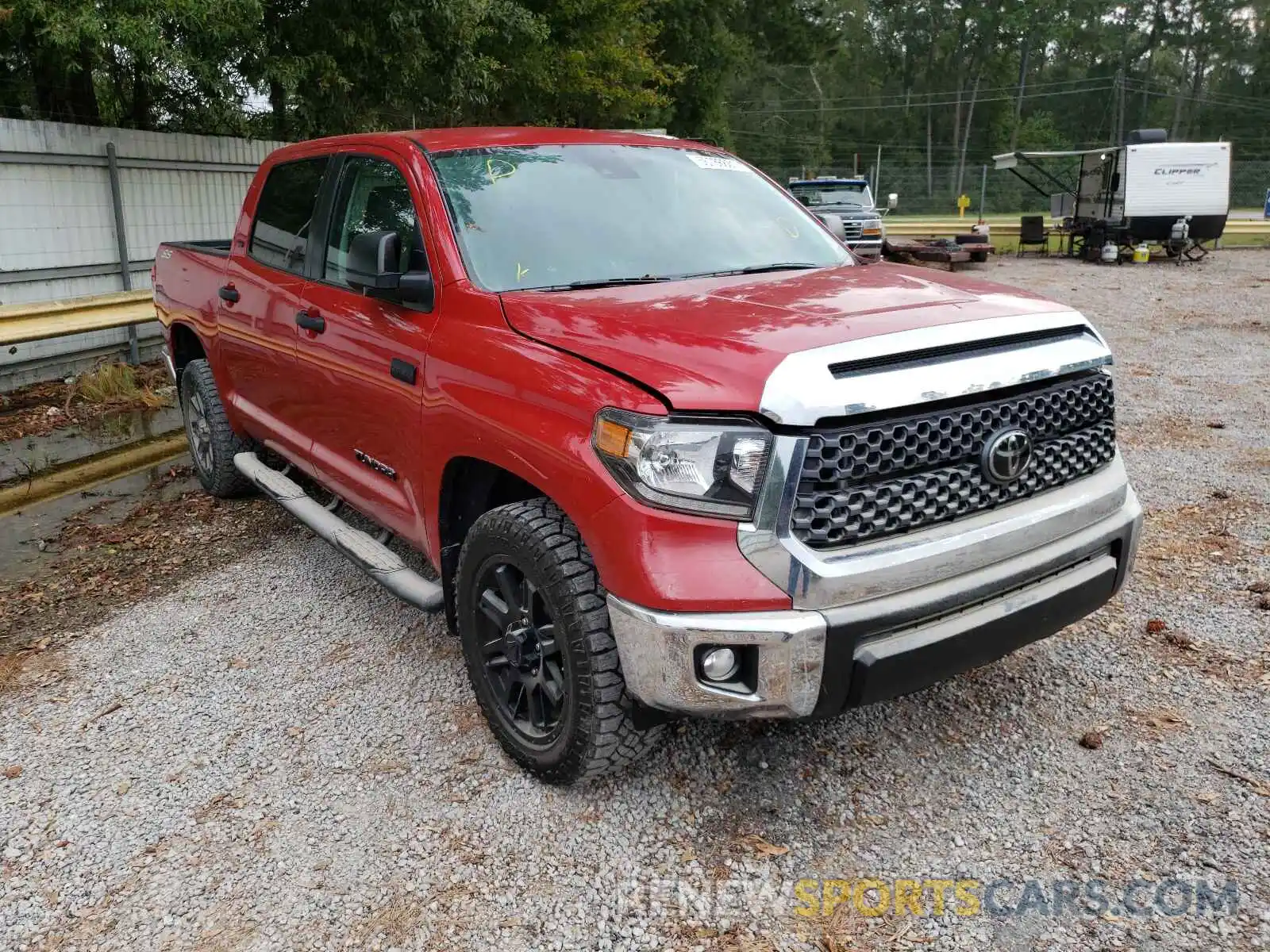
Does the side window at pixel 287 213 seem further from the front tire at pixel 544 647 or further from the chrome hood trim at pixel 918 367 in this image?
the chrome hood trim at pixel 918 367

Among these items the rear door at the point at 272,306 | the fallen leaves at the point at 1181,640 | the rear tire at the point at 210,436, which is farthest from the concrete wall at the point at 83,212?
the fallen leaves at the point at 1181,640

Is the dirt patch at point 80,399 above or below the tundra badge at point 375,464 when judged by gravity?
below

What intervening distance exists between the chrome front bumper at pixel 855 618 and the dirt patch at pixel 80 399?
6695 millimetres

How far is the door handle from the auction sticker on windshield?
5.49 ft

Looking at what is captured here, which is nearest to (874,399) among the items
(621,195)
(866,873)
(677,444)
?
(677,444)

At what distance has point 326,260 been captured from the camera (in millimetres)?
4223

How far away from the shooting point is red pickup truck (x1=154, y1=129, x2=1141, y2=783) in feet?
8.29

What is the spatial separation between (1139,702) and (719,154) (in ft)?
9.14

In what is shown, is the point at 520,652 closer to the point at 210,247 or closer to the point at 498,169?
the point at 498,169

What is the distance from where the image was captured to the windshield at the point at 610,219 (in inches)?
139

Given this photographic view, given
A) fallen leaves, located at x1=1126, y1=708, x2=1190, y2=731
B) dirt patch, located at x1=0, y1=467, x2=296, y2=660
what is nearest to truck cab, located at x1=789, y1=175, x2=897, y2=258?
dirt patch, located at x1=0, y1=467, x2=296, y2=660

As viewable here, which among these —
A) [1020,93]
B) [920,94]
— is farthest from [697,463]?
[920,94]

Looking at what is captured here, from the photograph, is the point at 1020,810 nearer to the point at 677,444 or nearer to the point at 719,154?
the point at 677,444

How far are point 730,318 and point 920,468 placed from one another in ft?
2.24
